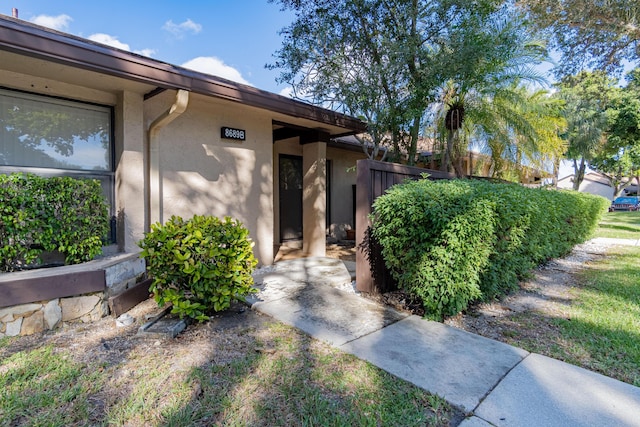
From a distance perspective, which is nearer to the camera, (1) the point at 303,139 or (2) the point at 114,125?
(2) the point at 114,125

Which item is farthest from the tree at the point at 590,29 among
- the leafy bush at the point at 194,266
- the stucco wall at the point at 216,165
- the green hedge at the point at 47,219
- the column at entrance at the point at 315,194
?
the green hedge at the point at 47,219

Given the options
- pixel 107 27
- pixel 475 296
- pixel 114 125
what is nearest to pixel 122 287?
pixel 114 125

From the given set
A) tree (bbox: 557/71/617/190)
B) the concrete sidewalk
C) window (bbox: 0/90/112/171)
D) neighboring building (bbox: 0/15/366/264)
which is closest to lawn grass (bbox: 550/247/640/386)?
the concrete sidewalk

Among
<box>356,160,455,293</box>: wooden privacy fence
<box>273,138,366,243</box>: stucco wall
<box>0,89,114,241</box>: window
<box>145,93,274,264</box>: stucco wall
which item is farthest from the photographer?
<box>273,138,366,243</box>: stucco wall

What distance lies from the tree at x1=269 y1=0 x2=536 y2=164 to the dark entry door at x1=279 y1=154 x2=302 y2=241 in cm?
226

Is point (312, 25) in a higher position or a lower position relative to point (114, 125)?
higher

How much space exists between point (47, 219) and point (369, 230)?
3450 millimetres

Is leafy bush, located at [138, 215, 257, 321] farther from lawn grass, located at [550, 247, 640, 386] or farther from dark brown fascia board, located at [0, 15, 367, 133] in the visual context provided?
lawn grass, located at [550, 247, 640, 386]

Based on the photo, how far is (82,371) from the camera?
2506 mm

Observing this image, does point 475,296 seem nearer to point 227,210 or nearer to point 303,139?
point 227,210

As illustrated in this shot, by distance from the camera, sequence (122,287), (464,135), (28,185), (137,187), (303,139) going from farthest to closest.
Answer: (464,135), (303,139), (137,187), (122,287), (28,185)

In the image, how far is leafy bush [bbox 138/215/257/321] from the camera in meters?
3.27

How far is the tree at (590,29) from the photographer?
8344mm

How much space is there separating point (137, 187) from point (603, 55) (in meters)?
12.6
